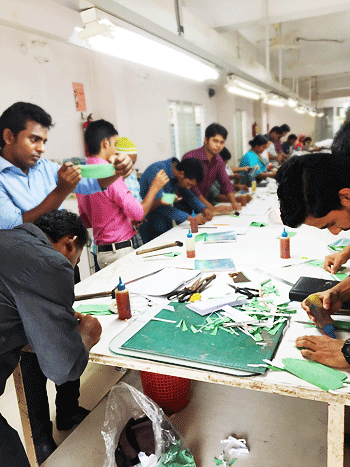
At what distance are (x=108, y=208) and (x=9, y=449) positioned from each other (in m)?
1.57

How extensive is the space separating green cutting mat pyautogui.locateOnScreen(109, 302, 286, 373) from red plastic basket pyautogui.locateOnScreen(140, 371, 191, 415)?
22.6 inches

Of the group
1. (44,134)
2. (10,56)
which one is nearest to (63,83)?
(10,56)

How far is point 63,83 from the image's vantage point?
4102 mm

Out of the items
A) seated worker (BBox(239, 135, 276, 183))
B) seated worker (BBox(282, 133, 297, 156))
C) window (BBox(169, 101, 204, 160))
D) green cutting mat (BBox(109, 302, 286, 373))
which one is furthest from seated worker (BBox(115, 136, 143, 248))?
seated worker (BBox(282, 133, 297, 156))

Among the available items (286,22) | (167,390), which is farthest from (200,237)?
(286,22)

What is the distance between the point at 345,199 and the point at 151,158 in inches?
196

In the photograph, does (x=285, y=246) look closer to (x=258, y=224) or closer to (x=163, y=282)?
(x=163, y=282)

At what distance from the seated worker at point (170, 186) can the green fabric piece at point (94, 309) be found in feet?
4.98

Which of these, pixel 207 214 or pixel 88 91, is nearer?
pixel 207 214

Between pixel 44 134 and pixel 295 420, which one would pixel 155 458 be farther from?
pixel 44 134

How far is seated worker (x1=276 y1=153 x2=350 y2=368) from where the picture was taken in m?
1.14

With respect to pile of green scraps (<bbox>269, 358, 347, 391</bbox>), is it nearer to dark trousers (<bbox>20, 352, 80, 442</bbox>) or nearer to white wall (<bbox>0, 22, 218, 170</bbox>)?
dark trousers (<bbox>20, 352, 80, 442</bbox>)

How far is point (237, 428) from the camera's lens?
6.06ft

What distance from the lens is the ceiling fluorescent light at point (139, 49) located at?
1690 mm
